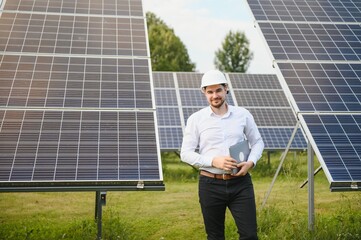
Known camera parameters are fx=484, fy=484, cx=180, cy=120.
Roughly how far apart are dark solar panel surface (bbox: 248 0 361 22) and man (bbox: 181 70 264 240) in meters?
5.15

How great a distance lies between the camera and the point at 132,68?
836 cm

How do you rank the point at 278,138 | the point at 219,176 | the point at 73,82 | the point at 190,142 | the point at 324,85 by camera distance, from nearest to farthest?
1. the point at 219,176
2. the point at 190,142
3. the point at 73,82
4. the point at 324,85
5. the point at 278,138

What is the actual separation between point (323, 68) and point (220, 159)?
4.54m

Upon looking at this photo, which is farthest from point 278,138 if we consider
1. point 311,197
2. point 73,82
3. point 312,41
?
point 73,82

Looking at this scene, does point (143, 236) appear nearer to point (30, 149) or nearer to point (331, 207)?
point (30, 149)

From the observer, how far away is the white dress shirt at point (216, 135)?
4969 millimetres

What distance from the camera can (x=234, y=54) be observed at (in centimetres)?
5178

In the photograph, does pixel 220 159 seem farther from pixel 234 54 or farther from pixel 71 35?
pixel 234 54

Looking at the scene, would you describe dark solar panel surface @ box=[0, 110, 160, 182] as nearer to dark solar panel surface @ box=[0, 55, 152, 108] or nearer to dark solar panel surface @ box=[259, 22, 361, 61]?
dark solar panel surface @ box=[0, 55, 152, 108]

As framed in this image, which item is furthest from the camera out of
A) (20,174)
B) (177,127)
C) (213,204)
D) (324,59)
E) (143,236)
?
(177,127)

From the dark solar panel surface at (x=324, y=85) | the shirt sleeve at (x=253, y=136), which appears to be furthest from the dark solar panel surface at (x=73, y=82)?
the shirt sleeve at (x=253, y=136)

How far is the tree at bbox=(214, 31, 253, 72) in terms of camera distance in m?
51.8

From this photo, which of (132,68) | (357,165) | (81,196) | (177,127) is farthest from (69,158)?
(177,127)

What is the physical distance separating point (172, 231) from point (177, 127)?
8.13 m
